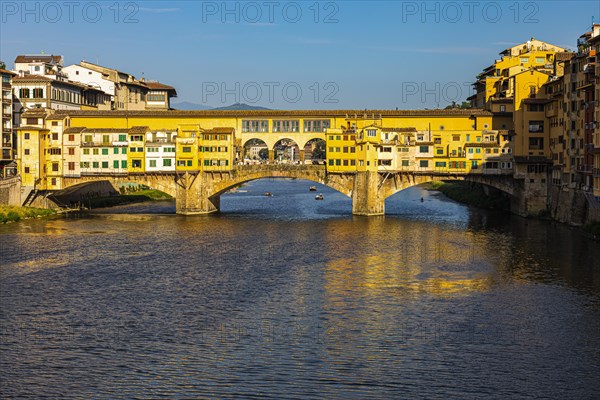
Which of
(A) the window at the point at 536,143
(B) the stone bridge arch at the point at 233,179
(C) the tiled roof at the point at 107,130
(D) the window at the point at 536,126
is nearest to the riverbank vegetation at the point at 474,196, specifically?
(A) the window at the point at 536,143

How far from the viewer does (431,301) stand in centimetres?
4056

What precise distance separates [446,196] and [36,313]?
85070 mm

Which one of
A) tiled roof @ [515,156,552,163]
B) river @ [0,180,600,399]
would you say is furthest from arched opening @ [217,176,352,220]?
tiled roof @ [515,156,552,163]

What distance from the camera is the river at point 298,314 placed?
28.8 meters

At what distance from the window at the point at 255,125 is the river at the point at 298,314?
2145 cm

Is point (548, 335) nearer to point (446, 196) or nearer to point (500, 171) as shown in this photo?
point (500, 171)

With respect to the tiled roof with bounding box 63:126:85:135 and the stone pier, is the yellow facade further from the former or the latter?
the stone pier

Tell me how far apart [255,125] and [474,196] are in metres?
29.8

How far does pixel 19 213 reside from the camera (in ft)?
248

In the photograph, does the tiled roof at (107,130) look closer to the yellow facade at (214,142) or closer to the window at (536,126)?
the yellow facade at (214,142)

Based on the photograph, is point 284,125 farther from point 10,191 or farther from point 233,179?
point 10,191

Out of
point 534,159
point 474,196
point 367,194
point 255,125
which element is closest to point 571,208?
point 534,159

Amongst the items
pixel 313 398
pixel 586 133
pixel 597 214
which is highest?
pixel 586 133

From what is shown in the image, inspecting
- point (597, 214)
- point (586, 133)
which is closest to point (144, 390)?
point (597, 214)
